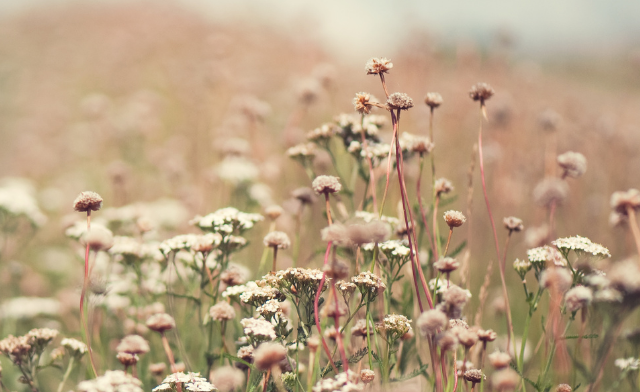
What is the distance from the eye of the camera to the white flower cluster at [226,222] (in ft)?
6.39

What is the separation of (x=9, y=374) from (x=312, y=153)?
231cm

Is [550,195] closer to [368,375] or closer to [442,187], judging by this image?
[442,187]

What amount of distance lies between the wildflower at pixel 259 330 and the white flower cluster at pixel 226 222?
0.58 meters

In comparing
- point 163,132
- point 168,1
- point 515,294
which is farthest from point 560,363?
point 168,1

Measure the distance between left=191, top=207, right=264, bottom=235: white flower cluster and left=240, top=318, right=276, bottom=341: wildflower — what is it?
578 mm

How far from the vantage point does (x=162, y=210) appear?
374 cm

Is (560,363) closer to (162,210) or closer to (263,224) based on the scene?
(263,224)

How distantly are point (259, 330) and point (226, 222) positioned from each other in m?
0.75

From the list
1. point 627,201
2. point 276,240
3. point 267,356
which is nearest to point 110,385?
point 267,356

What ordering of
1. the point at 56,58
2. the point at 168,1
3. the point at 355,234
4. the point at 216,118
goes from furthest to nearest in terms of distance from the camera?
the point at 168,1
the point at 56,58
the point at 216,118
the point at 355,234

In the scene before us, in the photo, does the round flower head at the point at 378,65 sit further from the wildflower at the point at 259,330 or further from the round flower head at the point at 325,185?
the wildflower at the point at 259,330

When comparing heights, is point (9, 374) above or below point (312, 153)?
below

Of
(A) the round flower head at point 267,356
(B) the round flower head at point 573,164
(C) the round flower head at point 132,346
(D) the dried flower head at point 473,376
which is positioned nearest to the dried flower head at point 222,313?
(C) the round flower head at point 132,346

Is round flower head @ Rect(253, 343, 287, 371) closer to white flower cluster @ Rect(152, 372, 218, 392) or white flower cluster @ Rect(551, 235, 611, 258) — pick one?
white flower cluster @ Rect(152, 372, 218, 392)
